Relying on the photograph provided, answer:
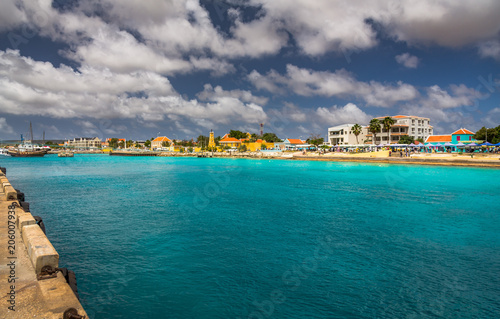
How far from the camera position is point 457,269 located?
10.6 metres

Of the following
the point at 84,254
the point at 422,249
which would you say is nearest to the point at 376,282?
the point at 422,249

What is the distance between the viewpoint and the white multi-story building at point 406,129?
91625 mm

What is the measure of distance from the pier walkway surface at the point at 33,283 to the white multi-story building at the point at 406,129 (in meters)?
99.3

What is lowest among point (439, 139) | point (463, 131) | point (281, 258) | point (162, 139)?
point (281, 258)

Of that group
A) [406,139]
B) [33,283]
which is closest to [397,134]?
[406,139]

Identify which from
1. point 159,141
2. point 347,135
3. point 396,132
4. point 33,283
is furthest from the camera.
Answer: point 159,141

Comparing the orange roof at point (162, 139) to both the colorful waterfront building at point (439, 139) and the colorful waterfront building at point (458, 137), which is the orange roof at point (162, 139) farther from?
the colorful waterfront building at point (458, 137)

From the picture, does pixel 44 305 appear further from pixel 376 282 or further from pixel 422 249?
pixel 422 249

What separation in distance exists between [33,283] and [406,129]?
101 meters

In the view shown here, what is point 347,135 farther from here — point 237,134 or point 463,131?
point 237,134

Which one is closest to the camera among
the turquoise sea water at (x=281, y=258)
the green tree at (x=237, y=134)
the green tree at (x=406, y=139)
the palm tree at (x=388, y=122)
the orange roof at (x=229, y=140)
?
the turquoise sea water at (x=281, y=258)

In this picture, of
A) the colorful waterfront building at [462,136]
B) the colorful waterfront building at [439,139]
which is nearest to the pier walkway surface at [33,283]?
the colorful waterfront building at [439,139]

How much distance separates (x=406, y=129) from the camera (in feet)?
301

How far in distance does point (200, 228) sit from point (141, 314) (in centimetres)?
822
